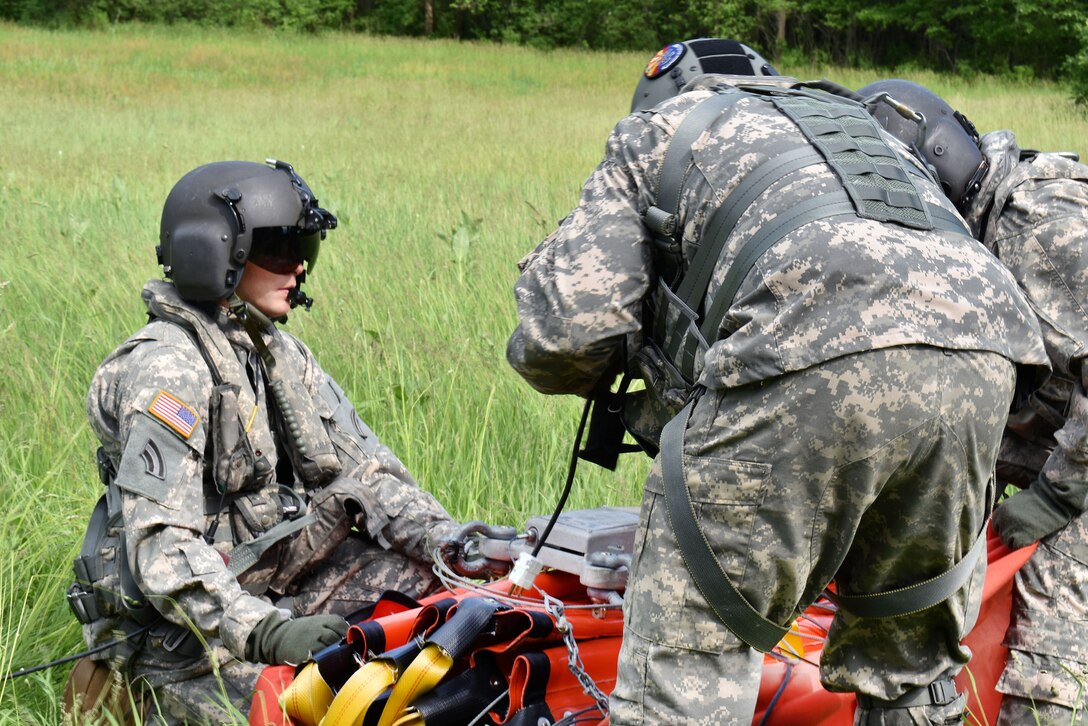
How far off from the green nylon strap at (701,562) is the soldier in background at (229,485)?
3.42 feet

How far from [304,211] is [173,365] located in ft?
2.10

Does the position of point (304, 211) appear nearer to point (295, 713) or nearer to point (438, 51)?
point (295, 713)

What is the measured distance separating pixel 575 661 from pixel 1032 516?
136 cm

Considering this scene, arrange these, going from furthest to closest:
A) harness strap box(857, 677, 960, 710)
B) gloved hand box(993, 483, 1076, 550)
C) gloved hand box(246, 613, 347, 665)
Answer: gloved hand box(993, 483, 1076, 550) < gloved hand box(246, 613, 347, 665) < harness strap box(857, 677, 960, 710)

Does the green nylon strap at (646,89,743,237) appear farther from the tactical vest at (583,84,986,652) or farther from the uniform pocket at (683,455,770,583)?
the uniform pocket at (683,455,770,583)

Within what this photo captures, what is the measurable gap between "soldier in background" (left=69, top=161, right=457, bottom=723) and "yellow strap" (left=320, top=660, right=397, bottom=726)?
0.99ft

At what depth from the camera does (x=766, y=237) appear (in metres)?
2.29

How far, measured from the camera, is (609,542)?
2883mm

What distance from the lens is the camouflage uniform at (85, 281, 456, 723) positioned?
9.71ft

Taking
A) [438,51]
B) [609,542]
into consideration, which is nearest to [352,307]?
[609,542]

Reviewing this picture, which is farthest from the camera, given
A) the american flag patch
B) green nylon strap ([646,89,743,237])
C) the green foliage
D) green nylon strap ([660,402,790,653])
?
the green foliage

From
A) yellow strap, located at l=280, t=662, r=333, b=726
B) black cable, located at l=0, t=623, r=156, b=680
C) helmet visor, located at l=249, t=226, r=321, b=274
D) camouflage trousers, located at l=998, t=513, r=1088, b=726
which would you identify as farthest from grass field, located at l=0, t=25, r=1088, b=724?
camouflage trousers, located at l=998, t=513, r=1088, b=726

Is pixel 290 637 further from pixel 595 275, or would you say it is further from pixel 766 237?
pixel 766 237

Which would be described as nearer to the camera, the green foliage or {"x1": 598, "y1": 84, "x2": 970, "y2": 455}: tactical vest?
{"x1": 598, "y1": 84, "x2": 970, "y2": 455}: tactical vest
